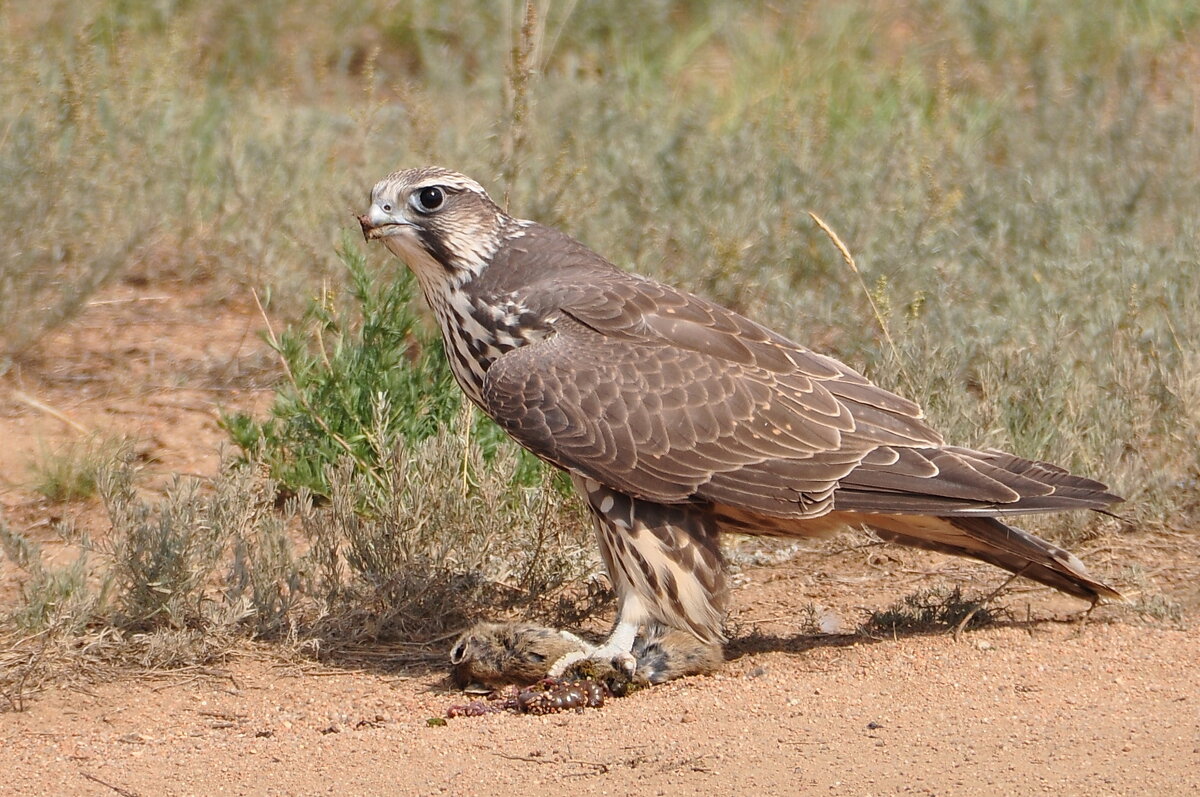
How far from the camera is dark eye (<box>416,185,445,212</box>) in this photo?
5.02 meters

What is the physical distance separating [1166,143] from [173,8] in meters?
5.81

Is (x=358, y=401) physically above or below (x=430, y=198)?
below

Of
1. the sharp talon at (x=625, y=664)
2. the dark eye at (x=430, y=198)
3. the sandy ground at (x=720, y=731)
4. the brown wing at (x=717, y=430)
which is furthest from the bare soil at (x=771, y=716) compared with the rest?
the dark eye at (x=430, y=198)

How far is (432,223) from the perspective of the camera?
16.4ft

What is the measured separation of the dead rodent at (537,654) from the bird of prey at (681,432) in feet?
0.18

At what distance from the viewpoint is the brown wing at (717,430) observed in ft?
15.0

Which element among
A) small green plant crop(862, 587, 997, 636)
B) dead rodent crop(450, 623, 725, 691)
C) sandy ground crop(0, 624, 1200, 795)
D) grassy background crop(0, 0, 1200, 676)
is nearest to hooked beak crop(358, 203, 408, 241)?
grassy background crop(0, 0, 1200, 676)

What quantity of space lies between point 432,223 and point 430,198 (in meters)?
0.09

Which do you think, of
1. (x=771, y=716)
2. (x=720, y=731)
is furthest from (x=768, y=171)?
(x=720, y=731)

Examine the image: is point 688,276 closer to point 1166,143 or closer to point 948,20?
point 1166,143

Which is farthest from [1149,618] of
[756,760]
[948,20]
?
[948,20]

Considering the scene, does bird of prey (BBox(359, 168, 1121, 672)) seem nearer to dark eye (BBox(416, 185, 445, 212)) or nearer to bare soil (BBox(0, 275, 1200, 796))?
dark eye (BBox(416, 185, 445, 212))

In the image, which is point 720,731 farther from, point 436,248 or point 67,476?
point 67,476

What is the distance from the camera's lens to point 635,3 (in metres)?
9.97
